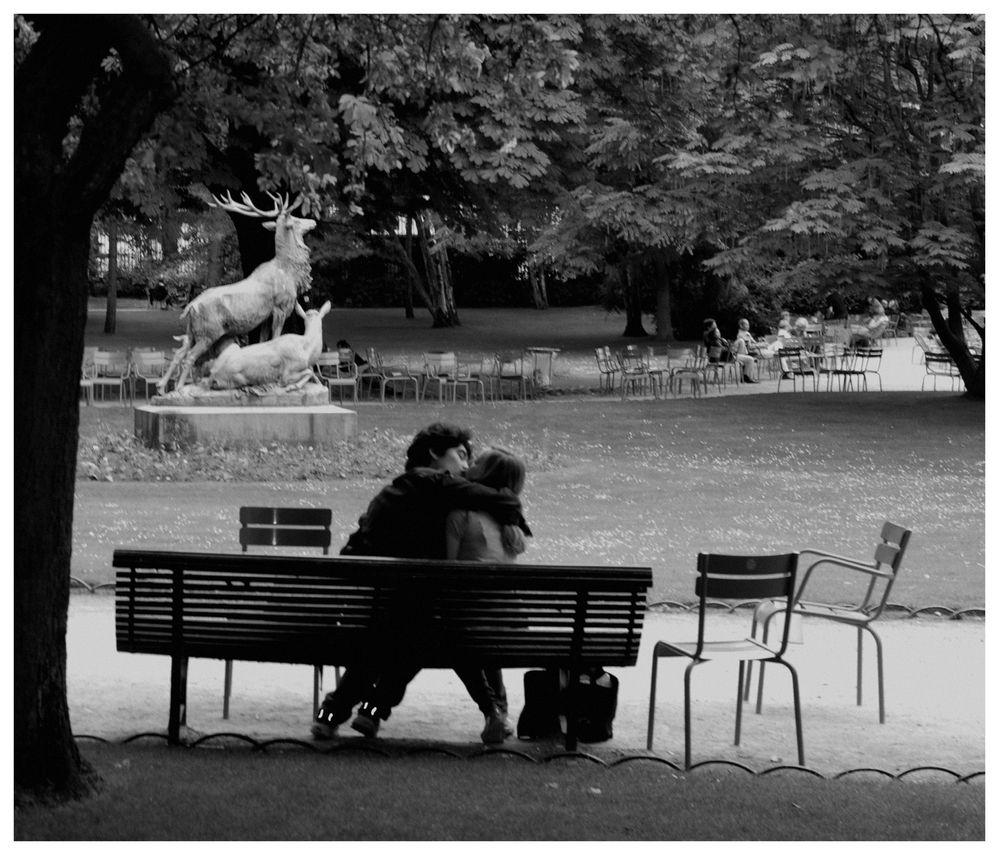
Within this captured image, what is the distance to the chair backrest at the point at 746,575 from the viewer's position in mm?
6672

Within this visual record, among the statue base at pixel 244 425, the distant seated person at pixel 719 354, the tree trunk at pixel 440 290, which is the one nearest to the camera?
the statue base at pixel 244 425

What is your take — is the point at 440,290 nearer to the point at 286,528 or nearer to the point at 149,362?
the point at 149,362

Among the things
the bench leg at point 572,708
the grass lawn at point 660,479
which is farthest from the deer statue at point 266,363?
the bench leg at point 572,708

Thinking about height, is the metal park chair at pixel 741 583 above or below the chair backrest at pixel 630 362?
below

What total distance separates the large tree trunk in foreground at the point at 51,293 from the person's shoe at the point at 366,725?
5.27ft

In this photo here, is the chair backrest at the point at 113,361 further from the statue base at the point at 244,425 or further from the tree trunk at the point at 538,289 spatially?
the tree trunk at the point at 538,289

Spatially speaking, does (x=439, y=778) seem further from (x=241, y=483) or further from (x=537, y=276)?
(x=537, y=276)

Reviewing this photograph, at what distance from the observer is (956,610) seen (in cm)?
1060

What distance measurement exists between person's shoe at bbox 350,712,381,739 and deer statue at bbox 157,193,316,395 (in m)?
13.0

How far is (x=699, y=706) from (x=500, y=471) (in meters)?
1.83

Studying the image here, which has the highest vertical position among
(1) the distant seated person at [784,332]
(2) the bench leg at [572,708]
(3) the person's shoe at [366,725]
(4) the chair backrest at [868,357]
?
(1) the distant seated person at [784,332]

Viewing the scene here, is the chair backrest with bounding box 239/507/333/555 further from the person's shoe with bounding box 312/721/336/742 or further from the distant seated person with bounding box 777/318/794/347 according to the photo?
the distant seated person with bounding box 777/318/794/347
